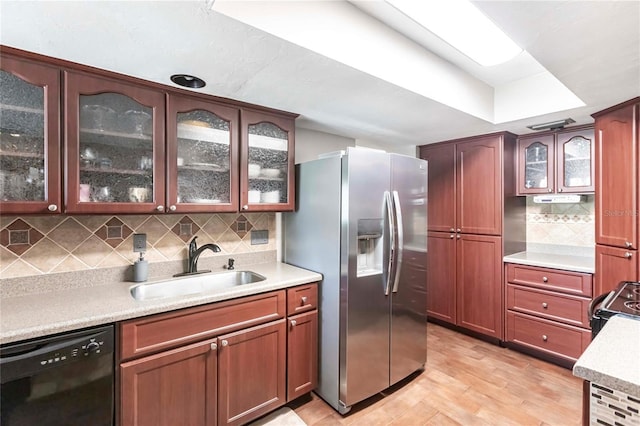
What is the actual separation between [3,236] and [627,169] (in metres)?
3.89

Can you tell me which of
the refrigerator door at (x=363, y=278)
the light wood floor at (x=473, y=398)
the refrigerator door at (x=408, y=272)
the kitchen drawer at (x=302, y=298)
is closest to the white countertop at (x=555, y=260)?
the light wood floor at (x=473, y=398)

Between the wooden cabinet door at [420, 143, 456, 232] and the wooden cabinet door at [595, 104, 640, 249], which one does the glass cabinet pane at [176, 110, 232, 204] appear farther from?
the wooden cabinet door at [595, 104, 640, 249]

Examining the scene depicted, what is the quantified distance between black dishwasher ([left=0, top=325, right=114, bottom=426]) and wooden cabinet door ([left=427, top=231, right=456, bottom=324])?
3.09 meters

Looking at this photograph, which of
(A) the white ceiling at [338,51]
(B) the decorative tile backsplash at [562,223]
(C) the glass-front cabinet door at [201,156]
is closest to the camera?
(A) the white ceiling at [338,51]

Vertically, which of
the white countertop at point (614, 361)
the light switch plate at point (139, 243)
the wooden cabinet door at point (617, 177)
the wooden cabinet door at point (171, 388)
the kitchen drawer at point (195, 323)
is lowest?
the wooden cabinet door at point (171, 388)

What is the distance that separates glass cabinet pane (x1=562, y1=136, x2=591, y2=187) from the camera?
2.73m

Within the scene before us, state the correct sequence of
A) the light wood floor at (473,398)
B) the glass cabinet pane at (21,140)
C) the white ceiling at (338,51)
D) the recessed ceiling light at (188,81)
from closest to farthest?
the white ceiling at (338,51)
the glass cabinet pane at (21,140)
the recessed ceiling light at (188,81)
the light wood floor at (473,398)

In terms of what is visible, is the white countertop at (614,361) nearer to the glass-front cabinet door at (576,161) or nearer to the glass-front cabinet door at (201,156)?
the glass-front cabinet door at (201,156)

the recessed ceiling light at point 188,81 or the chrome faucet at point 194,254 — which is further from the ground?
the recessed ceiling light at point 188,81

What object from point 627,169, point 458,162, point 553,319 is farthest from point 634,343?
point 458,162

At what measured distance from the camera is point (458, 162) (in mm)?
3307

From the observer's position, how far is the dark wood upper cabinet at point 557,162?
2.73m

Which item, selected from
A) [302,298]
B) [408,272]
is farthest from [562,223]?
[302,298]

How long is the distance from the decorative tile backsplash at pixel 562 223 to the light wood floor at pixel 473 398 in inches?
48.2
